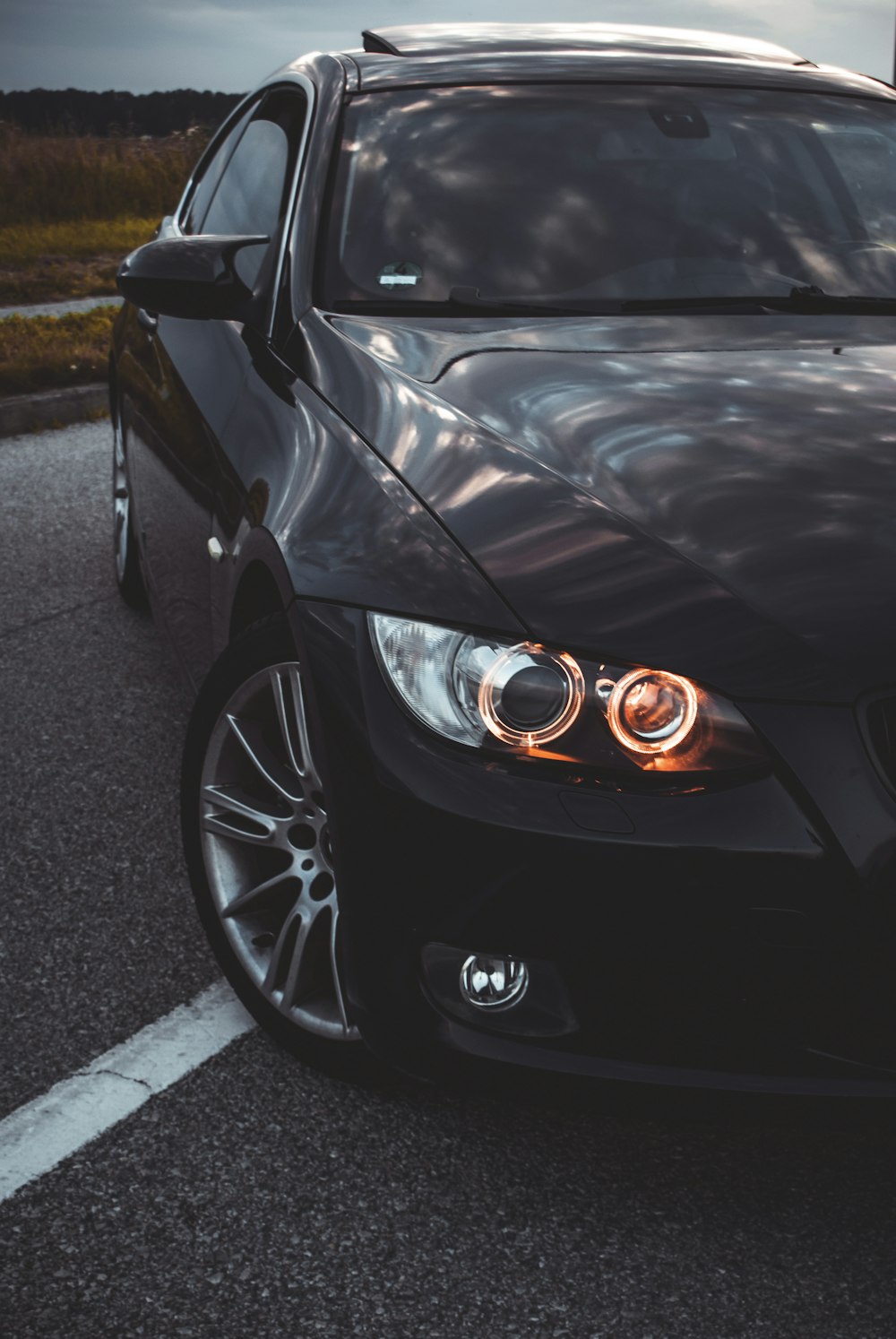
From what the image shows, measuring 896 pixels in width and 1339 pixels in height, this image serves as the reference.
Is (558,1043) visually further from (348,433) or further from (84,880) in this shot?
(84,880)

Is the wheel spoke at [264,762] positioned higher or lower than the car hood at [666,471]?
lower

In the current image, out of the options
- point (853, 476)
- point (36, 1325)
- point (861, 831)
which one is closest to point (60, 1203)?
point (36, 1325)

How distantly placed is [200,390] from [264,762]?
1.12 metres

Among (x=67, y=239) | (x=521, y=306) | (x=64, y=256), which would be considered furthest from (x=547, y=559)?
(x=67, y=239)

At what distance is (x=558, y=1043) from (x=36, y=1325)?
0.77 metres

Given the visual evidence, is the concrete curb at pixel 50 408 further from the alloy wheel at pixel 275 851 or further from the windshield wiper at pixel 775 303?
the alloy wheel at pixel 275 851

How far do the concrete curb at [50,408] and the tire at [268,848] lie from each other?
5.70 metres

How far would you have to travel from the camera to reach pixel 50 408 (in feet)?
26.1

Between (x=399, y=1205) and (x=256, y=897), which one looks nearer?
(x=399, y=1205)

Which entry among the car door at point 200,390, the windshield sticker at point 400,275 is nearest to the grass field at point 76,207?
the car door at point 200,390

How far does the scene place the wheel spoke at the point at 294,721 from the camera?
2.27m

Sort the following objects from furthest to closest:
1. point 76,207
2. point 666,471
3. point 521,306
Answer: point 76,207
point 521,306
point 666,471

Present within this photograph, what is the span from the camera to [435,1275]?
191 centimetres

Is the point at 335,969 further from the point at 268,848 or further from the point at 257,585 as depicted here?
the point at 257,585
